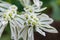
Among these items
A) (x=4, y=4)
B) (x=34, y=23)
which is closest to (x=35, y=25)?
(x=34, y=23)

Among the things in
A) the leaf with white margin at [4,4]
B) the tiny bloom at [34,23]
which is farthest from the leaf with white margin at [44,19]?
the leaf with white margin at [4,4]

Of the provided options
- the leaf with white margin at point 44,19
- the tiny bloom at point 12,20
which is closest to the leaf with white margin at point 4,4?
the tiny bloom at point 12,20

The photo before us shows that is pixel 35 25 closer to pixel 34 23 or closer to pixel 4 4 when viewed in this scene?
pixel 34 23

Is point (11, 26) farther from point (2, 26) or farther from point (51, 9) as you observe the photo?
point (51, 9)

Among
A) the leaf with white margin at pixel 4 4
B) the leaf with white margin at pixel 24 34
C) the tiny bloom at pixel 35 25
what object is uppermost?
the leaf with white margin at pixel 4 4

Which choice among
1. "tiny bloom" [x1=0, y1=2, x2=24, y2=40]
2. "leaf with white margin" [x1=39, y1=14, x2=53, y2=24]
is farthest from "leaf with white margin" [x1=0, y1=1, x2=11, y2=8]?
"leaf with white margin" [x1=39, y1=14, x2=53, y2=24]

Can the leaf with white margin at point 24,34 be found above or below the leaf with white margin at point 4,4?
below

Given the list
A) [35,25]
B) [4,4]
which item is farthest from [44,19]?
[4,4]

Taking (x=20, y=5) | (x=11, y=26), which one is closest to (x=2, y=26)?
(x=11, y=26)

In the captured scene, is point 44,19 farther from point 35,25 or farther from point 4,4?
point 4,4

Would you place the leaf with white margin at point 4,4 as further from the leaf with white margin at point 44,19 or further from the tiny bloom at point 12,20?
the leaf with white margin at point 44,19
